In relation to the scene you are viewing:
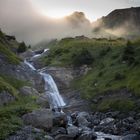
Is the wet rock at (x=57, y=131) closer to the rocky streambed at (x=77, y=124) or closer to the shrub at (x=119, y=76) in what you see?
the rocky streambed at (x=77, y=124)

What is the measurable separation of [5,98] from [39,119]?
31.1m

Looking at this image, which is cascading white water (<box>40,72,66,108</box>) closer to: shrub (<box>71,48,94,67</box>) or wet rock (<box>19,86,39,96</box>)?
wet rock (<box>19,86,39,96</box>)

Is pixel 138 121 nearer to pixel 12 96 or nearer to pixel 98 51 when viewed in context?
pixel 12 96

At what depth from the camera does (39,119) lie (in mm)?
63875

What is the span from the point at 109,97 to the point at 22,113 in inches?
1738

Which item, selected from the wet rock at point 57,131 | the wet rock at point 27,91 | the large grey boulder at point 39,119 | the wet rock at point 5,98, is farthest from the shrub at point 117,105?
the wet rock at point 57,131

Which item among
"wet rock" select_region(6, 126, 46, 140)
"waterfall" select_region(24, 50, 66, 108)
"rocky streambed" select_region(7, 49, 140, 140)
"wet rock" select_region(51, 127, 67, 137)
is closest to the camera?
"wet rock" select_region(6, 126, 46, 140)

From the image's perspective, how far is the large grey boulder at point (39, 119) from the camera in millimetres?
63094

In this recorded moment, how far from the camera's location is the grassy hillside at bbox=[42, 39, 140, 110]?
4107 inches

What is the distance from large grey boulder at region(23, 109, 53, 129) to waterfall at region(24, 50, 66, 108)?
47553 millimetres

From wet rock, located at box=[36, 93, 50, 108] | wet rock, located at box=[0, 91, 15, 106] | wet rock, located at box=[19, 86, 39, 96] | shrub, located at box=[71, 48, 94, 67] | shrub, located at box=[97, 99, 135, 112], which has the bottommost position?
shrub, located at box=[97, 99, 135, 112]

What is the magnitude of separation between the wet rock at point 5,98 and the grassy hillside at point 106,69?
2359 cm

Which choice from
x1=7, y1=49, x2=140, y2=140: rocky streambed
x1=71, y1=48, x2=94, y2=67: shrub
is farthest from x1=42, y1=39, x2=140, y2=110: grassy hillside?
x1=7, y1=49, x2=140, y2=140: rocky streambed

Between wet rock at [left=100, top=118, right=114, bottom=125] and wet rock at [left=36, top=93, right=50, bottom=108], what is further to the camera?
wet rock at [left=36, top=93, right=50, bottom=108]
